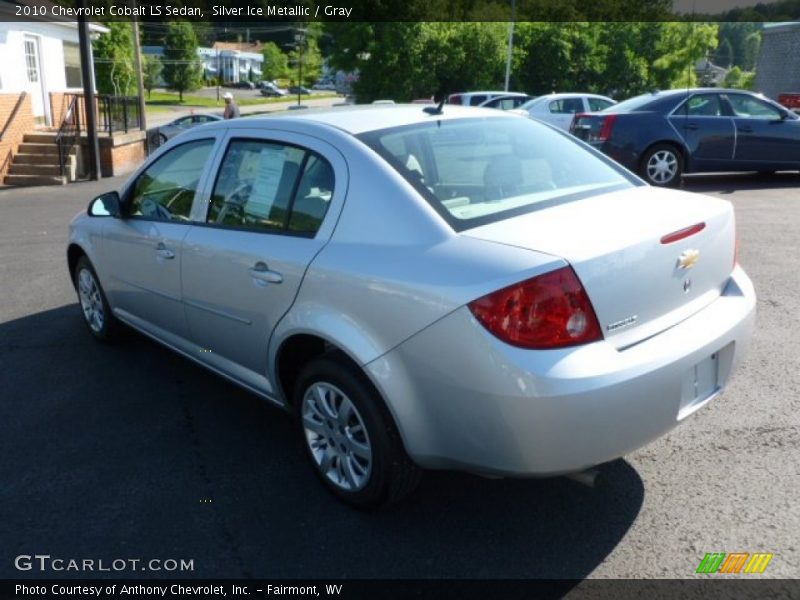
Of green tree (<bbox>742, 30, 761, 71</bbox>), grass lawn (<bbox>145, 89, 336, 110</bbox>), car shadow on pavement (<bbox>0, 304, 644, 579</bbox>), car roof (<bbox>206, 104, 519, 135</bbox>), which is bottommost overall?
car shadow on pavement (<bbox>0, 304, 644, 579</bbox>)

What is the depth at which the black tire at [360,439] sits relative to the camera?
288 centimetres

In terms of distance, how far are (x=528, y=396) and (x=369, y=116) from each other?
5.75ft

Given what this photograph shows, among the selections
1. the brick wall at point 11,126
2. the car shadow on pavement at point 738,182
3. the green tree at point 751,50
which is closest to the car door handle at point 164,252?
the car shadow on pavement at point 738,182

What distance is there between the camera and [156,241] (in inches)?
163

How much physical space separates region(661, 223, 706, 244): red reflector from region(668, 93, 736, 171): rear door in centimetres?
887

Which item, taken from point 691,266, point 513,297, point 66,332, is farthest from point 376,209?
point 66,332

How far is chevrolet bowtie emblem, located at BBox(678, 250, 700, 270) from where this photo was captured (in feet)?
9.47

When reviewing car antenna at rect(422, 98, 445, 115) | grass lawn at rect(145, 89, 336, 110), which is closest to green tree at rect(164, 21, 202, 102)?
grass lawn at rect(145, 89, 336, 110)

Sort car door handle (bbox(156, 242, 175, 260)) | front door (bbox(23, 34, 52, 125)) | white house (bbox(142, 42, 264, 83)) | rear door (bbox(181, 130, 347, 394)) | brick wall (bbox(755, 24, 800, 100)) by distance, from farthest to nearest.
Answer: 1. white house (bbox(142, 42, 264, 83))
2. brick wall (bbox(755, 24, 800, 100))
3. front door (bbox(23, 34, 52, 125))
4. car door handle (bbox(156, 242, 175, 260))
5. rear door (bbox(181, 130, 347, 394))

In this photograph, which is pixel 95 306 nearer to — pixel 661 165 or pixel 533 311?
pixel 533 311

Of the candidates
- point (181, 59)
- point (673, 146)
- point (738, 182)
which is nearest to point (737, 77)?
point (738, 182)

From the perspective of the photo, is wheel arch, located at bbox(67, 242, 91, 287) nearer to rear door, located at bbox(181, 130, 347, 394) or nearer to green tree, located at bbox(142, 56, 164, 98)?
rear door, located at bbox(181, 130, 347, 394)

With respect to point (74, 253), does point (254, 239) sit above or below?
above

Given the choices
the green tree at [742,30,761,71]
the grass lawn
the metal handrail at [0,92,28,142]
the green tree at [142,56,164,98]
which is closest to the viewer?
the metal handrail at [0,92,28,142]
